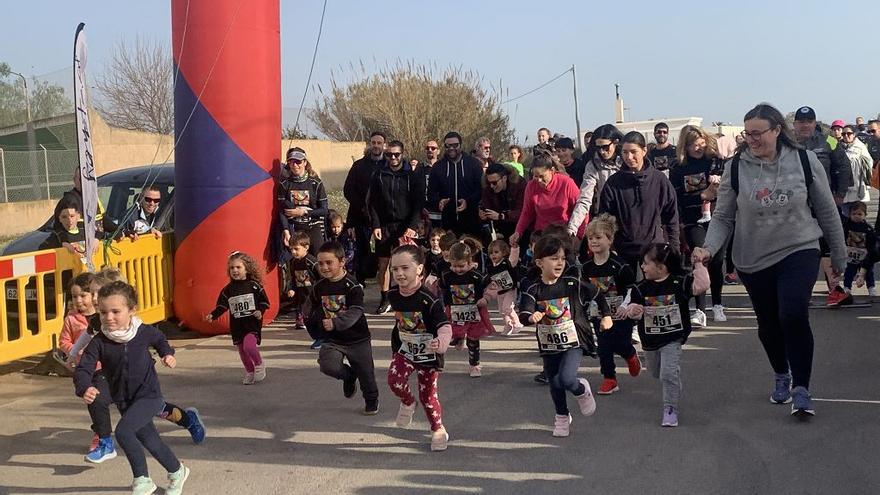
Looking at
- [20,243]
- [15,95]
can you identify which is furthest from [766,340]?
[15,95]

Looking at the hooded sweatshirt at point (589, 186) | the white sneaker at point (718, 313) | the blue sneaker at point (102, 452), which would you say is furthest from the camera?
the white sneaker at point (718, 313)

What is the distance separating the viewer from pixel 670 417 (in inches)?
239

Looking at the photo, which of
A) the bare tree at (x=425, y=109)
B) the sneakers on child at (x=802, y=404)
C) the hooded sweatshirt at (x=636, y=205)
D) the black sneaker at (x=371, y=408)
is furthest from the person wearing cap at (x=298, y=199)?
the bare tree at (x=425, y=109)

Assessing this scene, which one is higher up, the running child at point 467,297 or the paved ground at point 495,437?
the running child at point 467,297

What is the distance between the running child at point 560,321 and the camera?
5.93 m

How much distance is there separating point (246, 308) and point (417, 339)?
82.3 inches

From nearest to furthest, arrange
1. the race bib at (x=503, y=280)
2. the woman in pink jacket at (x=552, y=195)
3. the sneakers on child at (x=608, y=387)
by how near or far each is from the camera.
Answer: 1. the sneakers on child at (x=608, y=387)
2. the race bib at (x=503, y=280)
3. the woman in pink jacket at (x=552, y=195)

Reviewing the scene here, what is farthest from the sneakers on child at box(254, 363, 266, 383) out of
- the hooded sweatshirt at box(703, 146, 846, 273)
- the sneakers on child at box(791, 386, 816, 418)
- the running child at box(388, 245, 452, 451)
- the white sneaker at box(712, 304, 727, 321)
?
the white sneaker at box(712, 304, 727, 321)

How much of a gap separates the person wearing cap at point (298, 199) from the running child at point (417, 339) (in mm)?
3891

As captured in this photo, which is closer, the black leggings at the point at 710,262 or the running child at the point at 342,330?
the running child at the point at 342,330

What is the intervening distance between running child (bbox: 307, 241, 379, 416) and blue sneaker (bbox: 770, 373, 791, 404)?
262 cm

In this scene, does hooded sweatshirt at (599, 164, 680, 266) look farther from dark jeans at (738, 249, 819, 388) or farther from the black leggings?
the black leggings

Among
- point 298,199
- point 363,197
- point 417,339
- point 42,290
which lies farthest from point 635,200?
point 42,290

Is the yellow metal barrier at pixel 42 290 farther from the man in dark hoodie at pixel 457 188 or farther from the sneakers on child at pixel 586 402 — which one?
the sneakers on child at pixel 586 402
